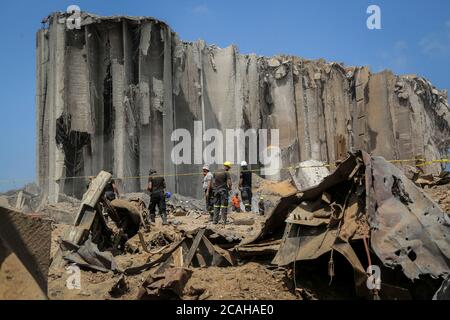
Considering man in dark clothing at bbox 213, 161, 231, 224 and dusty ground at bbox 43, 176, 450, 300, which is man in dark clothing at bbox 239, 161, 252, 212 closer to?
man in dark clothing at bbox 213, 161, 231, 224

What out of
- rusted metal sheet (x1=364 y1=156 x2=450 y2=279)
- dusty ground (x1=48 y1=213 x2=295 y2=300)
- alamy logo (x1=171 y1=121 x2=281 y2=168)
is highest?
alamy logo (x1=171 y1=121 x2=281 y2=168)

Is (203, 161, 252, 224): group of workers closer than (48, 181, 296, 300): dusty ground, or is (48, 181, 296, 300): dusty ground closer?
(48, 181, 296, 300): dusty ground

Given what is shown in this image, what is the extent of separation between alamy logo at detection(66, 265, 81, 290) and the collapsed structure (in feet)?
29.2

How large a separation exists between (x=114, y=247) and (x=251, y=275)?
2960mm

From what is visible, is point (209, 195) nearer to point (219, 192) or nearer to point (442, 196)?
point (219, 192)

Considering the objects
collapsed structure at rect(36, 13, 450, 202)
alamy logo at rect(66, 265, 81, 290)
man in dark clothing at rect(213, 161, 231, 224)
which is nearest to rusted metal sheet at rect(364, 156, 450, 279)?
alamy logo at rect(66, 265, 81, 290)

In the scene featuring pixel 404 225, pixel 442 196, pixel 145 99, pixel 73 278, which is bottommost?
pixel 73 278

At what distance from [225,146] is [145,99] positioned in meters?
4.90

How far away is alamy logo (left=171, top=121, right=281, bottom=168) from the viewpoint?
2030cm

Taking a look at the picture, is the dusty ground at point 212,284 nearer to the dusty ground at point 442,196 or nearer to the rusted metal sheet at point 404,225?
the rusted metal sheet at point 404,225

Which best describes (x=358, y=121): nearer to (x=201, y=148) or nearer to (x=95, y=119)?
(x=201, y=148)

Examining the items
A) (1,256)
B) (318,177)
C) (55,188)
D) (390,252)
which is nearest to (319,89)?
(318,177)

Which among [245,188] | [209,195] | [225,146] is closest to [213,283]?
[209,195]

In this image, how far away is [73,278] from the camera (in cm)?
604
